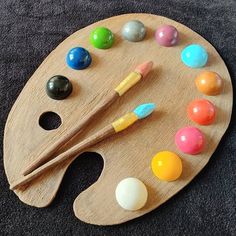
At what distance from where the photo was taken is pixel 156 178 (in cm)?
72

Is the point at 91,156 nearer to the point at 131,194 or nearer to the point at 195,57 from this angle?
the point at 131,194

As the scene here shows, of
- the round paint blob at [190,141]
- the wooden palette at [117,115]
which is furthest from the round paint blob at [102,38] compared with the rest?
the round paint blob at [190,141]

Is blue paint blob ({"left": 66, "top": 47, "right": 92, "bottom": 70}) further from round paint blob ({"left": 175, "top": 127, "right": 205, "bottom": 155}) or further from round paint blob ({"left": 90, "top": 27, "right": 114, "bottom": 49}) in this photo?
round paint blob ({"left": 175, "top": 127, "right": 205, "bottom": 155})

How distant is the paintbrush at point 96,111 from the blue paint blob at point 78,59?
8cm

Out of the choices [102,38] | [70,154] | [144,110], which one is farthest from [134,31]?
[70,154]

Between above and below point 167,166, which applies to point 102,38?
above

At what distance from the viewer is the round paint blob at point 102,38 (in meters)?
0.82

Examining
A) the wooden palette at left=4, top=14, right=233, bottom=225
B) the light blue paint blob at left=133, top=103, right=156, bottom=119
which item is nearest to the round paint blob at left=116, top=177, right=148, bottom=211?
the wooden palette at left=4, top=14, right=233, bottom=225

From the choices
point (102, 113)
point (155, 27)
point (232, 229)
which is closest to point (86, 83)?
point (102, 113)

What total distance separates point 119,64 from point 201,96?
0.16 m

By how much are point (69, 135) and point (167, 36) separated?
267 mm

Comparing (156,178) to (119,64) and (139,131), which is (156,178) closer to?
(139,131)

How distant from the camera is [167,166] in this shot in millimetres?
710

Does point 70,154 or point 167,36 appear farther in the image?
point 167,36
